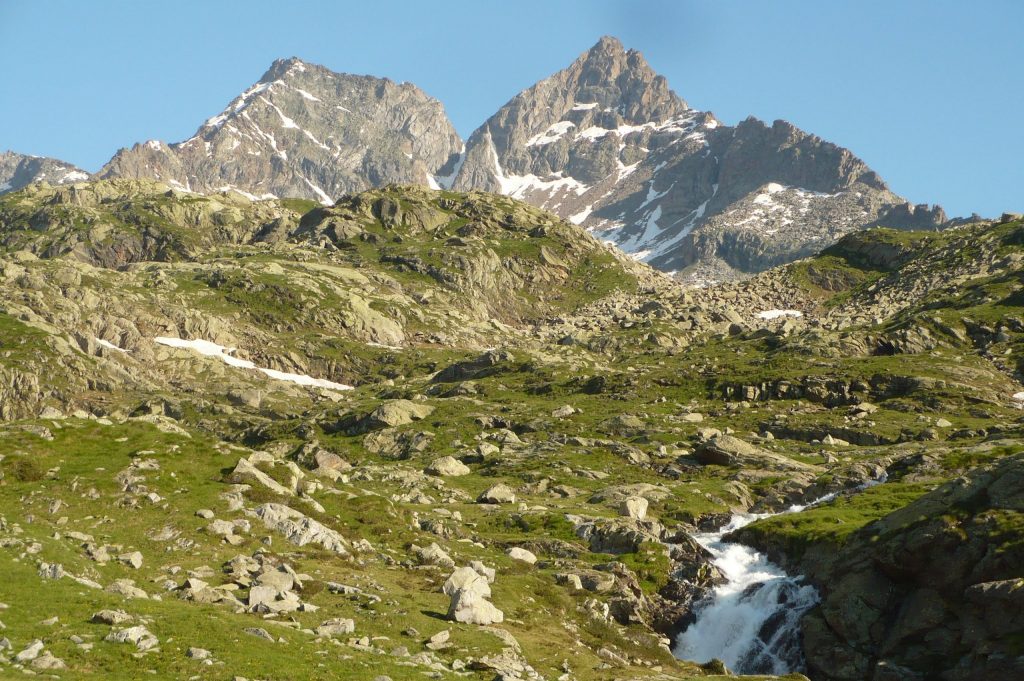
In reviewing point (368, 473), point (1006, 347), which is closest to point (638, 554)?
point (368, 473)

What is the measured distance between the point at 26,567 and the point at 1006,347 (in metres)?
180

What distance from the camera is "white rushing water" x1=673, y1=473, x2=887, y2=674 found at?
167 feet

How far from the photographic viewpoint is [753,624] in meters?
54.1

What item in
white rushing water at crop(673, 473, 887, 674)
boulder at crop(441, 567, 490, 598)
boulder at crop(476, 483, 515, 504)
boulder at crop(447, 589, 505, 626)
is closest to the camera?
boulder at crop(447, 589, 505, 626)

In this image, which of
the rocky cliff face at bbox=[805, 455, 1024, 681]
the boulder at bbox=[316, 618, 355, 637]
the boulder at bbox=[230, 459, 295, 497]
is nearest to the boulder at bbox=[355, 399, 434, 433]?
the boulder at bbox=[230, 459, 295, 497]

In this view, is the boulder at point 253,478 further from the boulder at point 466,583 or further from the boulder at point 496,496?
the boulder at point 496,496

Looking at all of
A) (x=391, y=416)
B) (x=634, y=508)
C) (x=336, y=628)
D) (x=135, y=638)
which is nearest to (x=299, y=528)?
(x=336, y=628)

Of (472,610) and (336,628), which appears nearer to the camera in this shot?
(336,628)

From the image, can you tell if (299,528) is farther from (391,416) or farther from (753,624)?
(391,416)

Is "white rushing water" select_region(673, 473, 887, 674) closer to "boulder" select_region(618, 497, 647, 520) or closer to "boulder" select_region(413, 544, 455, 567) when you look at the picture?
"boulder" select_region(413, 544, 455, 567)

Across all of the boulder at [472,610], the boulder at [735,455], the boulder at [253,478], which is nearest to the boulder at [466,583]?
the boulder at [472,610]

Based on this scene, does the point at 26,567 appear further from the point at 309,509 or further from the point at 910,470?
the point at 910,470

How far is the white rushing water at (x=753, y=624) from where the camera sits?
50844mm

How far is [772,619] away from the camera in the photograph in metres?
53.1
